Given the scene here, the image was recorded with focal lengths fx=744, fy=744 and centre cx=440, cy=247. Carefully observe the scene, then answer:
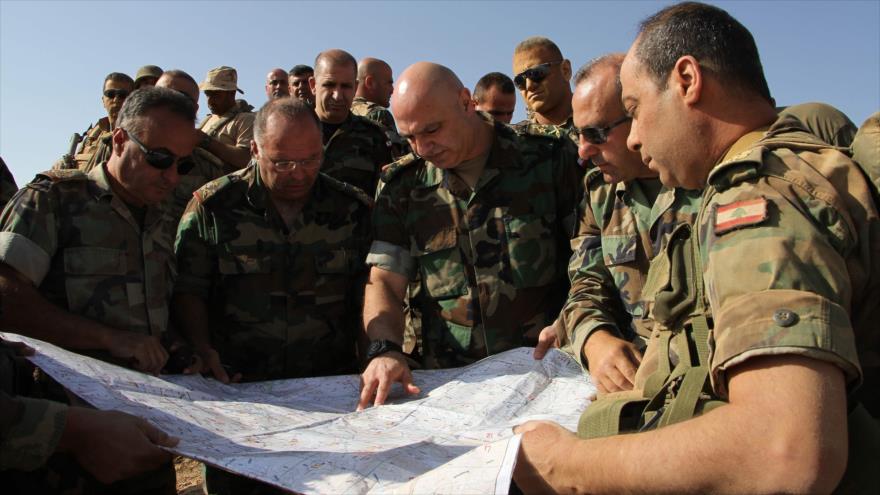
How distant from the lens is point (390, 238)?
4227 millimetres

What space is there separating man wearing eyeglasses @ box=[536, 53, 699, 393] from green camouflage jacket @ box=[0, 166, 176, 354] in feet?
6.90

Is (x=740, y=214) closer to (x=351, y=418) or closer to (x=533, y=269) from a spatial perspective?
(x=351, y=418)

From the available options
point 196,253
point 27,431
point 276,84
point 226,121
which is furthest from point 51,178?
point 276,84

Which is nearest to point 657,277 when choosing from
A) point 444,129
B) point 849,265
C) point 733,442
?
point 849,265

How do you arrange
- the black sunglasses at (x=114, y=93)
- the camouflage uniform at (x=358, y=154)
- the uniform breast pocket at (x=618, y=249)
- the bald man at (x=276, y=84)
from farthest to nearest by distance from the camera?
the bald man at (x=276, y=84), the black sunglasses at (x=114, y=93), the camouflage uniform at (x=358, y=154), the uniform breast pocket at (x=618, y=249)

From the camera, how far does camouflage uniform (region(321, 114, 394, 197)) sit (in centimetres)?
593

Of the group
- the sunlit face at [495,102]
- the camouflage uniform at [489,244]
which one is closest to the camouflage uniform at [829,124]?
the camouflage uniform at [489,244]

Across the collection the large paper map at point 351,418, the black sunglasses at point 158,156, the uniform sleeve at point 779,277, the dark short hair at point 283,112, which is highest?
the dark short hair at point 283,112

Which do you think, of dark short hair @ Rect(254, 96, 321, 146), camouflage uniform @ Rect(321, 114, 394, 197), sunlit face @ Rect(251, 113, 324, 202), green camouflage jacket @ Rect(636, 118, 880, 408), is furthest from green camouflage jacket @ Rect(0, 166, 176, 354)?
green camouflage jacket @ Rect(636, 118, 880, 408)

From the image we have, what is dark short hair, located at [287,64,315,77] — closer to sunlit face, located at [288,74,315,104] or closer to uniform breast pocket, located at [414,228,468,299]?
sunlit face, located at [288,74,315,104]

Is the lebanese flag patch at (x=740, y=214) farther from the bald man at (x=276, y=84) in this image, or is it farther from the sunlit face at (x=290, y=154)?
the bald man at (x=276, y=84)

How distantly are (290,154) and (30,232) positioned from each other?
4.63 feet

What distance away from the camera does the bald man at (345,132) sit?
19.6ft

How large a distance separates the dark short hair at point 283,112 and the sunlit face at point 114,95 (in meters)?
5.11
